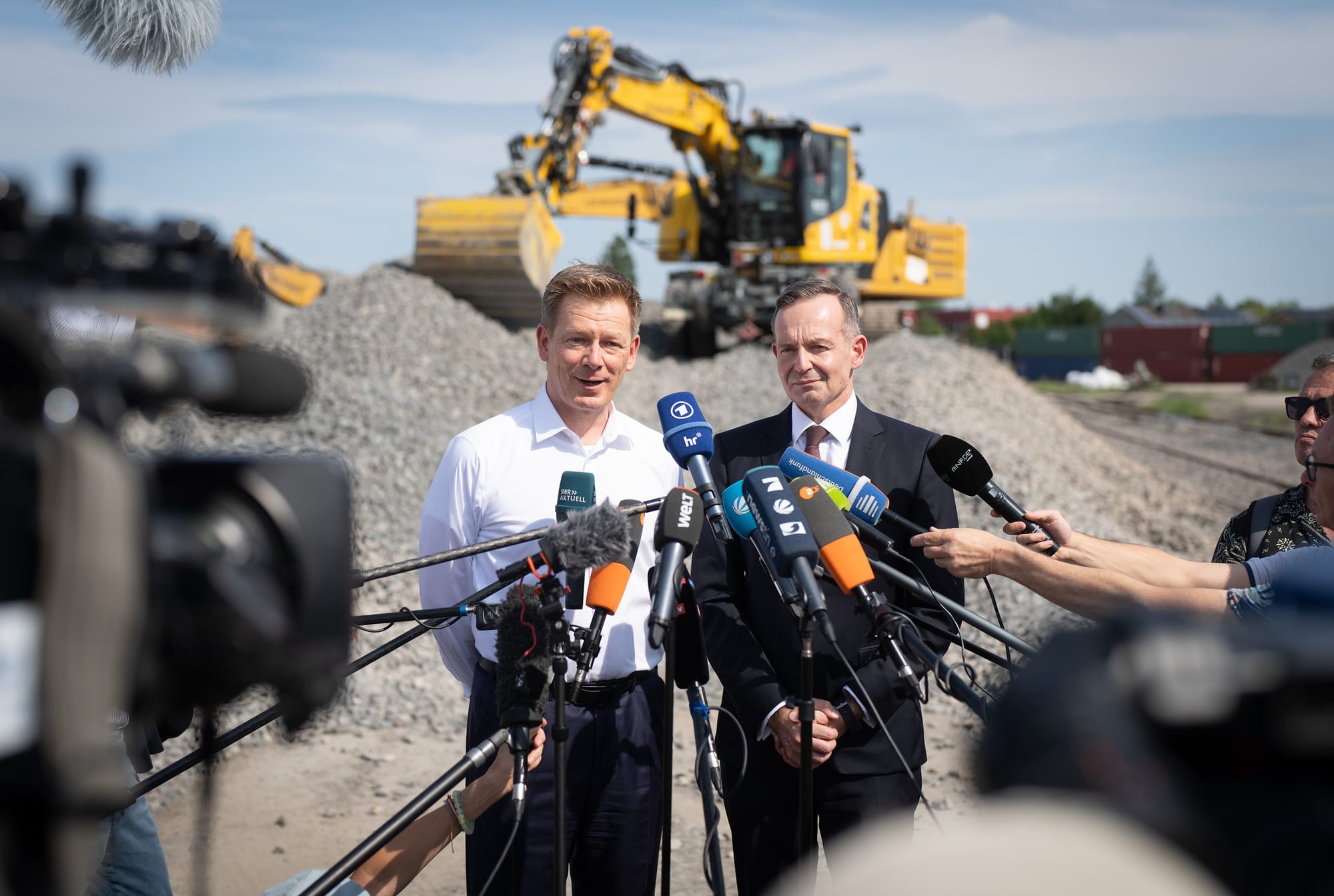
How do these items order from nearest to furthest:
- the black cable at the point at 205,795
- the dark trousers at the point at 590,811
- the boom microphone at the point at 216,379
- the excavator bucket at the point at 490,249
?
the boom microphone at the point at 216,379 → the black cable at the point at 205,795 → the dark trousers at the point at 590,811 → the excavator bucket at the point at 490,249

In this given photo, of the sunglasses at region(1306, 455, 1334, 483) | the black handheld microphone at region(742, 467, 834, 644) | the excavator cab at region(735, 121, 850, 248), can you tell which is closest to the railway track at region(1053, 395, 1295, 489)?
the excavator cab at region(735, 121, 850, 248)

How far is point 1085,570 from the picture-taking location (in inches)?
93.4

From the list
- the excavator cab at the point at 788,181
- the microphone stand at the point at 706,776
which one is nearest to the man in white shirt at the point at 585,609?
the microphone stand at the point at 706,776

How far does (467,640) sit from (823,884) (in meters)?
2.13

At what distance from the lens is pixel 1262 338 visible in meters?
52.5

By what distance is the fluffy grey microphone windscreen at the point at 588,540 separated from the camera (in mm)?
2316

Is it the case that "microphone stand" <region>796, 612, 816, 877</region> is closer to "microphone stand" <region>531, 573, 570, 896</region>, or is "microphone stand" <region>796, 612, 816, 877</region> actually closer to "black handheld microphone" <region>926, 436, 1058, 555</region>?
"microphone stand" <region>531, 573, 570, 896</region>

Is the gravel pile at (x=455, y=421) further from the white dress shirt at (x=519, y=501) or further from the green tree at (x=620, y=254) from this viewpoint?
the green tree at (x=620, y=254)

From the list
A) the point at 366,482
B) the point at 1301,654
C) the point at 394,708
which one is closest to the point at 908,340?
the point at 366,482

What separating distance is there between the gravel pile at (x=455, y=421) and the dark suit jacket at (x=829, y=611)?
3.67 meters

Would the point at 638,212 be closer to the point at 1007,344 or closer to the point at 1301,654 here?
the point at 1301,654

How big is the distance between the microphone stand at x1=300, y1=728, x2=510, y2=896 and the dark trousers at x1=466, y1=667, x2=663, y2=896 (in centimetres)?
51

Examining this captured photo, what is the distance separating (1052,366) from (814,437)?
58.5 meters

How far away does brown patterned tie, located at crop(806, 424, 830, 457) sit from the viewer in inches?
131
